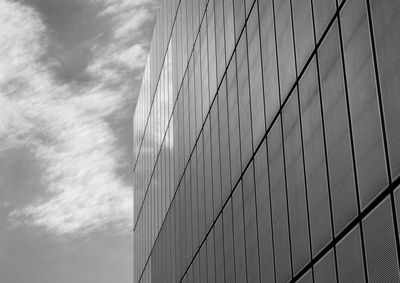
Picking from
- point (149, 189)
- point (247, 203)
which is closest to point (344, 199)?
point (247, 203)

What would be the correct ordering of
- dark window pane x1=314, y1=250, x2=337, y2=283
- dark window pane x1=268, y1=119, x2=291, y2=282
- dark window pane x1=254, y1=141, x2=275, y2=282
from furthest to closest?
dark window pane x1=254, y1=141, x2=275, y2=282 < dark window pane x1=268, y1=119, x2=291, y2=282 < dark window pane x1=314, y1=250, x2=337, y2=283

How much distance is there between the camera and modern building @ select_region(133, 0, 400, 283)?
15.8 meters

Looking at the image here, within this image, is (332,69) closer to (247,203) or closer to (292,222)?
(292,222)

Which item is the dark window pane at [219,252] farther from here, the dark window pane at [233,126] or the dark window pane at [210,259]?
the dark window pane at [233,126]

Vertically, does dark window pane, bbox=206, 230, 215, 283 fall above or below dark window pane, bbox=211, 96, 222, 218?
below

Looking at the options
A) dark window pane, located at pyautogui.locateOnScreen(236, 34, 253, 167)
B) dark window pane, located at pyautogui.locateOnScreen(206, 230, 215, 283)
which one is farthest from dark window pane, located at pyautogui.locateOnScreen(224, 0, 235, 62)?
dark window pane, located at pyautogui.locateOnScreen(206, 230, 215, 283)

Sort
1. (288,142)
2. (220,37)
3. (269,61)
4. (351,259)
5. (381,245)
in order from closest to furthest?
1. (381,245)
2. (351,259)
3. (288,142)
4. (269,61)
5. (220,37)

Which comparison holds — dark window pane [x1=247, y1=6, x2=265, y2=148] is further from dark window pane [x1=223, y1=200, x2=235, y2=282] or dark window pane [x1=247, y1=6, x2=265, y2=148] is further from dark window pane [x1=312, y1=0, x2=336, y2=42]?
dark window pane [x1=312, y1=0, x2=336, y2=42]

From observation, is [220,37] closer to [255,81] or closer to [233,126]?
[233,126]

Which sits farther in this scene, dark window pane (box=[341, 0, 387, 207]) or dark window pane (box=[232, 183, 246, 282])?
dark window pane (box=[232, 183, 246, 282])

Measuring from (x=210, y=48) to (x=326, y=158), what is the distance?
17848mm

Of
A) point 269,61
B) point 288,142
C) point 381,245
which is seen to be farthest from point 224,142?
point 381,245

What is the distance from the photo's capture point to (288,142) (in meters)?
22.0

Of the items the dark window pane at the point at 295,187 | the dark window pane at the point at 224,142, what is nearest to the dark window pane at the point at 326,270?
the dark window pane at the point at 295,187
